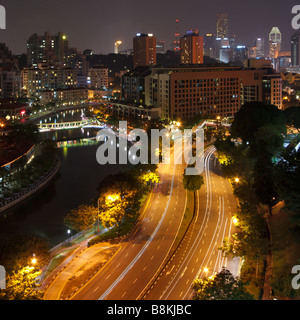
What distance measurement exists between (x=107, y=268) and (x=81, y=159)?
5.33 m

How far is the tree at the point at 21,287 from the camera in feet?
9.04

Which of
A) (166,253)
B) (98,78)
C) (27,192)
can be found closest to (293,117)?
(27,192)

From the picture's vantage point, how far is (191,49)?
2275 cm

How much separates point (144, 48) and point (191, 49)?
255cm

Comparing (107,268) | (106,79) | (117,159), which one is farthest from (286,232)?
(106,79)

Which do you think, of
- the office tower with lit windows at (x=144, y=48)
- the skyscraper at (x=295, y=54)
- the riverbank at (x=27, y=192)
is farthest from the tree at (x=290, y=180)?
the skyscraper at (x=295, y=54)

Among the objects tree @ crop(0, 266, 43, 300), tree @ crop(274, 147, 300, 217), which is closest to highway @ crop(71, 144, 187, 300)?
tree @ crop(0, 266, 43, 300)

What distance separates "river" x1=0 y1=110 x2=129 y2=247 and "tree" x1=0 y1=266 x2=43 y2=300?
1473 mm

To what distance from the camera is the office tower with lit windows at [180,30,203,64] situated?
74.5 feet

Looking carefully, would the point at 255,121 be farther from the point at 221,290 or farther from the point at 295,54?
the point at 295,54

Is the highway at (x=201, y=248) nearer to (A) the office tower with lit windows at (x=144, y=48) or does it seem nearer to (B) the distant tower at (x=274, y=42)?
(A) the office tower with lit windows at (x=144, y=48)

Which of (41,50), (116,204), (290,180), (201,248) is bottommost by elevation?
(201,248)
